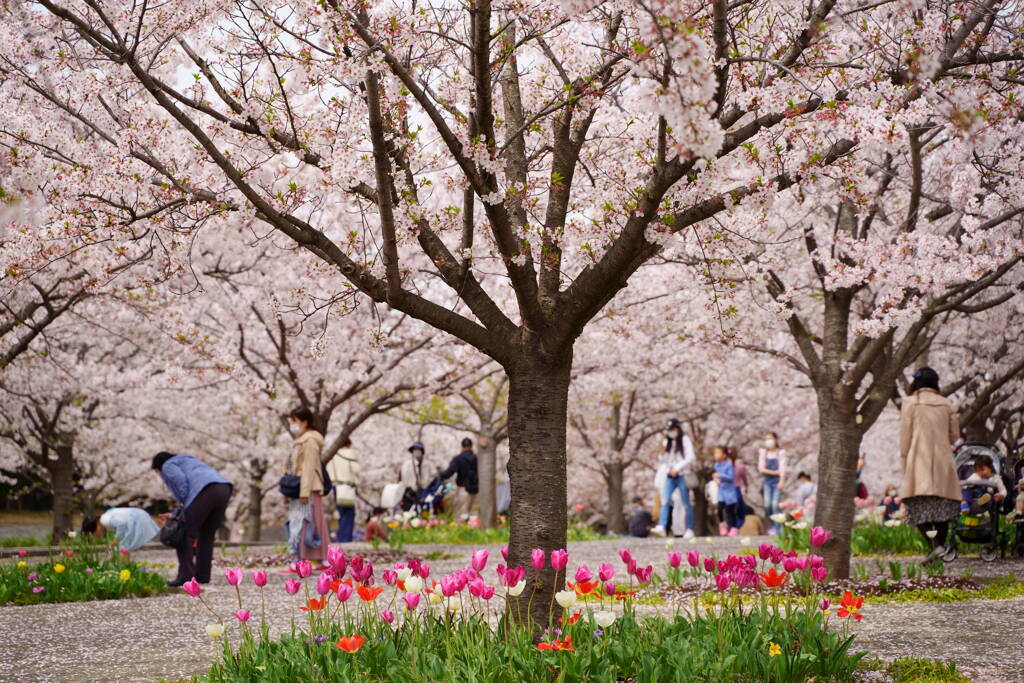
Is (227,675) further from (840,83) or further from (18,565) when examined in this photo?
(18,565)

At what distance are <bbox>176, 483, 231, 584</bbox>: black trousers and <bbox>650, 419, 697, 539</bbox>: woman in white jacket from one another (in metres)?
7.93

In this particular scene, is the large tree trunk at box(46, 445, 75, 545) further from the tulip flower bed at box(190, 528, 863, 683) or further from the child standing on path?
the tulip flower bed at box(190, 528, 863, 683)

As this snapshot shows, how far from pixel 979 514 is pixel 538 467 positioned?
6741 mm

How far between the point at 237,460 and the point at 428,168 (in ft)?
73.7

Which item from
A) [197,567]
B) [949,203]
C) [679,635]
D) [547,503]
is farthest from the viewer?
[197,567]

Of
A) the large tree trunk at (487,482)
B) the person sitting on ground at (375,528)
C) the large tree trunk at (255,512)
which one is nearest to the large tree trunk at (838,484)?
the person sitting on ground at (375,528)

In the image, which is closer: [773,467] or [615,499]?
[773,467]

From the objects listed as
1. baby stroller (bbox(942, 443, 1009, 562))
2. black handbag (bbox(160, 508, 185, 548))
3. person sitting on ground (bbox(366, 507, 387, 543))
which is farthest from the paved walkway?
person sitting on ground (bbox(366, 507, 387, 543))

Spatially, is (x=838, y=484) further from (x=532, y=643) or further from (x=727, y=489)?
(x=727, y=489)

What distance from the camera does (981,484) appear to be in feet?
32.2

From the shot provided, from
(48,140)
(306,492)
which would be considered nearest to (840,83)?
(48,140)

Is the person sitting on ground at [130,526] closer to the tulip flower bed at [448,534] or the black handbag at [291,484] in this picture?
the black handbag at [291,484]

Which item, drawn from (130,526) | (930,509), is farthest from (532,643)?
(130,526)

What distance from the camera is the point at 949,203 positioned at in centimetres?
762
